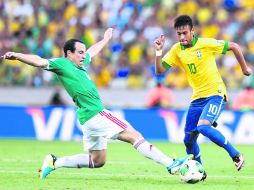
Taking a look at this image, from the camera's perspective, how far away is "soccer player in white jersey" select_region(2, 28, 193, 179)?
1017cm

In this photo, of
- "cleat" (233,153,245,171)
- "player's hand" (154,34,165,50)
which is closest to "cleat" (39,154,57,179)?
"player's hand" (154,34,165,50)

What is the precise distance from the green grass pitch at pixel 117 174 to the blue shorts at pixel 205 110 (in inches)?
32.8

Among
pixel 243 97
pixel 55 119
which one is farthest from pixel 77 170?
Answer: pixel 243 97

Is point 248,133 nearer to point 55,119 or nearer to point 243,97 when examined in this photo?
point 243,97

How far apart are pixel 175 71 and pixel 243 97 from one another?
2174 mm

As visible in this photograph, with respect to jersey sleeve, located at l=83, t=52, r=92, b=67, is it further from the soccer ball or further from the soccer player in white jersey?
the soccer ball

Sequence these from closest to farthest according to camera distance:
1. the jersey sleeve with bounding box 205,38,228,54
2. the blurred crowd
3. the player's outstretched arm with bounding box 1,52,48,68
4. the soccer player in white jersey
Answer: the player's outstretched arm with bounding box 1,52,48,68
the soccer player in white jersey
the jersey sleeve with bounding box 205,38,228,54
the blurred crowd

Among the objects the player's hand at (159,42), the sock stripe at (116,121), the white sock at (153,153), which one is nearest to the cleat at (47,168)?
the sock stripe at (116,121)

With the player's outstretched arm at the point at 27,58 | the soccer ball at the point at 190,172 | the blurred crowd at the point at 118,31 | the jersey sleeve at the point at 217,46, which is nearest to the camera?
the player's outstretched arm at the point at 27,58

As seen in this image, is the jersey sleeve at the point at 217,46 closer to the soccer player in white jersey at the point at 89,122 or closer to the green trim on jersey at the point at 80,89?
the soccer player in white jersey at the point at 89,122

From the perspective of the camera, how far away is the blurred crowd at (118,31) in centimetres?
2206

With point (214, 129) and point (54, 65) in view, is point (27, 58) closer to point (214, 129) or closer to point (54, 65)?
point (54, 65)

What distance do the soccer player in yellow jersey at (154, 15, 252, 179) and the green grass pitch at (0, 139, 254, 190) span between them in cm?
89

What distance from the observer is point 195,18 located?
23469 mm
